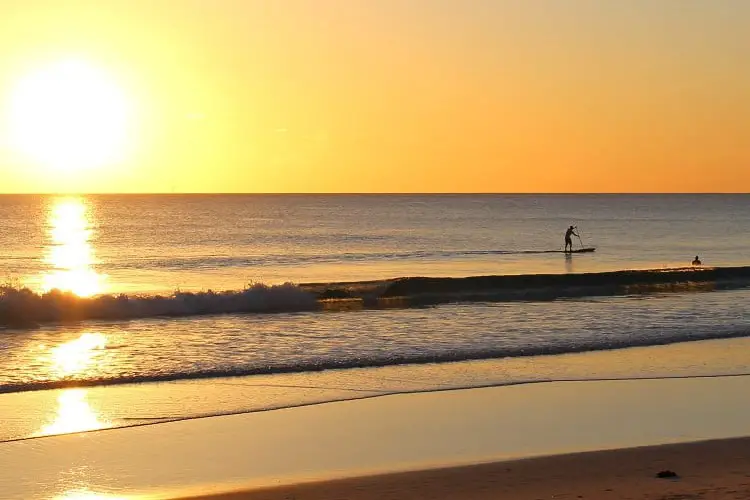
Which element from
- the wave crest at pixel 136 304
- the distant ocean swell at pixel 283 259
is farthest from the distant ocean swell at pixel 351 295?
the distant ocean swell at pixel 283 259

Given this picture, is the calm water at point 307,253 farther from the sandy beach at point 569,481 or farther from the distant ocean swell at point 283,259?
the sandy beach at point 569,481

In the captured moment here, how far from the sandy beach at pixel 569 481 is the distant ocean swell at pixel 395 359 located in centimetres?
681

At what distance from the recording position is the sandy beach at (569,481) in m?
9.06

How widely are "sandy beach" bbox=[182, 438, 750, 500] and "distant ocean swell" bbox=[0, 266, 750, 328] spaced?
1658 centimetres

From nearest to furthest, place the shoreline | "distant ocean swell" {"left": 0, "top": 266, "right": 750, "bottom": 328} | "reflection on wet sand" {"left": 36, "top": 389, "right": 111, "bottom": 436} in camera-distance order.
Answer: the shoreline, "reflection on wet sand" {"left": 36, "top": 389, "right": 111, "bottom": 436}, "distant ocean swell" {"left": 0, "top": 266, "right": 750, "bottom": 328}

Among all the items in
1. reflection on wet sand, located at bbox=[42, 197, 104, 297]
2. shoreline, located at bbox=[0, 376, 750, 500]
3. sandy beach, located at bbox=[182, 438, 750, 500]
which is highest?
reflection on wet sand, located at bbox=[42, 197, 104, 297]

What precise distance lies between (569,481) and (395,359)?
8096mm

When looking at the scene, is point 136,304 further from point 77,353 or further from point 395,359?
point 395,359

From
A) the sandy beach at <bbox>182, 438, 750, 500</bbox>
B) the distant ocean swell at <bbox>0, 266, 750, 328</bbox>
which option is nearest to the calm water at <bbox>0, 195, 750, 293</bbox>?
the distant ocean swell at <bbox>0, 266, 750, 328</bbox>

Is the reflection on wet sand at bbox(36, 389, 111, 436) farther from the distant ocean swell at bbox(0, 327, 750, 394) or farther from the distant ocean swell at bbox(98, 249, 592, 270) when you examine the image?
the distant ocean swell at bbox(98, 249, 592, 270)

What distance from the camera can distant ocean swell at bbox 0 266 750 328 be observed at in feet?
83.6

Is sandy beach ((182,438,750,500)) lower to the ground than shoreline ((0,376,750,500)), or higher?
lower

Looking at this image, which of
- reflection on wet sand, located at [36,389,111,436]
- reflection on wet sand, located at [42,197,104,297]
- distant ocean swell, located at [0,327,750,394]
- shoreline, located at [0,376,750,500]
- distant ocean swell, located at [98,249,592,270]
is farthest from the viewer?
distant ocean swell, located at [98,249,592,270]

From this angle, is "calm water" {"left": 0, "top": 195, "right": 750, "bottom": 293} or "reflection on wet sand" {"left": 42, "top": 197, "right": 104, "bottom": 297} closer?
"reflection on wet sand" {"left": 42, "top": 197, "right": 104, "bottom": 297}
